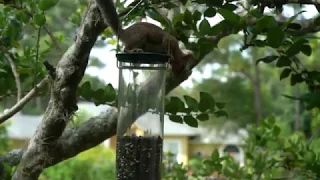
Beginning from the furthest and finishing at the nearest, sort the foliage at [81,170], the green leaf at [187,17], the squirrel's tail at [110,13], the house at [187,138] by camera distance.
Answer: the house at [187,138] → the foliage at [81,170] → the green leaf at [187,17] → the squirrel's tail at [110,13]

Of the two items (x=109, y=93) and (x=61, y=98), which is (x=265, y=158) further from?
(x=61, y=98)

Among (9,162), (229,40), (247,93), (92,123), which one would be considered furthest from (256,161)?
(247,93)

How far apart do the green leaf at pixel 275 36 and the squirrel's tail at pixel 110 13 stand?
199 millimetres

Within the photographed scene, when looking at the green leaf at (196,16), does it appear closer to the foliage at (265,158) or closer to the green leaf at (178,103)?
the green leaf at (178,103)

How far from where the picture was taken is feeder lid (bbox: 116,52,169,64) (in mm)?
708

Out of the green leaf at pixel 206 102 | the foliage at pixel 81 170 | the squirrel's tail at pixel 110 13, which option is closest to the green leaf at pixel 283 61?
the green leaf at pixel 206 102

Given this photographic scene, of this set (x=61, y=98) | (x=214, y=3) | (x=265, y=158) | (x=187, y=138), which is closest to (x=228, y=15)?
(x=214, y=3)

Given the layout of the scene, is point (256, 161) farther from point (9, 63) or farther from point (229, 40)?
point (229, 40)

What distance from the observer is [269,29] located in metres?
0.75

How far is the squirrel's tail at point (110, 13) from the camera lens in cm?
69

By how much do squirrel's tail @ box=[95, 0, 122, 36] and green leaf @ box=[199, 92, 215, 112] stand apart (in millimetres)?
274

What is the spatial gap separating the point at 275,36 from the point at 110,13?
22 cm

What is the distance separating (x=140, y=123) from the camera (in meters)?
0.80

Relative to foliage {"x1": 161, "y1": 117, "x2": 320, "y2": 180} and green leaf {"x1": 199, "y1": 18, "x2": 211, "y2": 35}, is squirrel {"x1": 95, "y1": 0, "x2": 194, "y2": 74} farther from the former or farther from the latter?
foliage {"x1": 161, "y1": 117, "x2": 320, "y2": 180}
